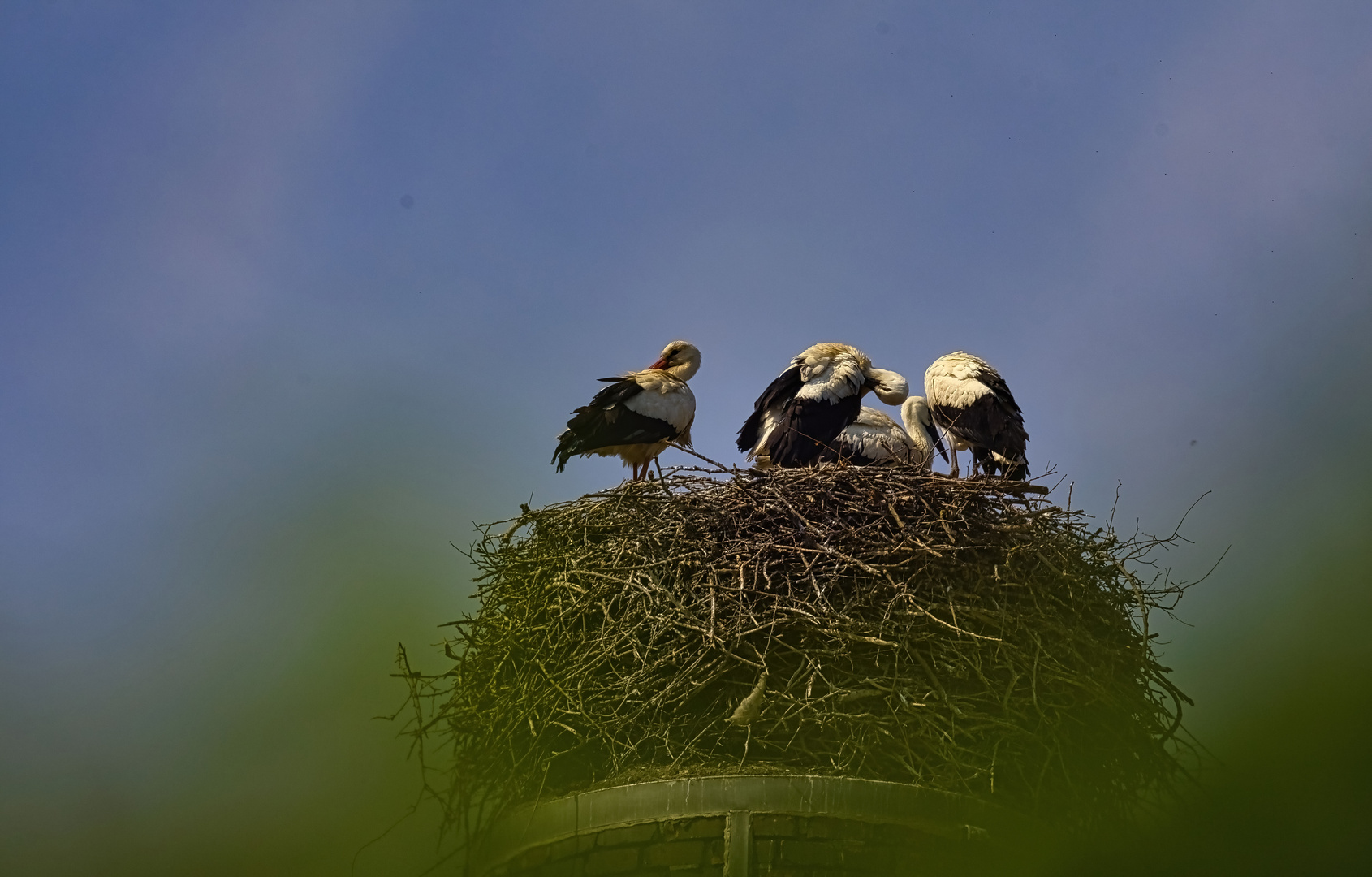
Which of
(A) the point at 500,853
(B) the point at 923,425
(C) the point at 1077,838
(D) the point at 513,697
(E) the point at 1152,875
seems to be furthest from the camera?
(B) the point at 923,425

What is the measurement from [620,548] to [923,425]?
111 inches

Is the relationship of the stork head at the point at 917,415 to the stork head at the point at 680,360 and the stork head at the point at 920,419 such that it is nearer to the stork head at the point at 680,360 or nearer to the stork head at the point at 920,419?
the stork head at the point at 920,419

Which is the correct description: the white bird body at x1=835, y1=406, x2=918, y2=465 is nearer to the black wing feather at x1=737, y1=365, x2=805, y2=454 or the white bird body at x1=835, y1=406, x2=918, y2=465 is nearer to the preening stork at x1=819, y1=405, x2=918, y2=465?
the preening stork at x1=819, y1=405, x2=918, y2=465

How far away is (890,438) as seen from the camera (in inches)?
299

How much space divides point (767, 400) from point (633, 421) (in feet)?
3.02

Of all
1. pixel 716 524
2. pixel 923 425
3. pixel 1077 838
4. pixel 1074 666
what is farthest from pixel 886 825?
pixel 923 425

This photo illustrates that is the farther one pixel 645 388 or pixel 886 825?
pixel 645 388

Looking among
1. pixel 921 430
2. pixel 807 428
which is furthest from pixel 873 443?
pixel 921 430

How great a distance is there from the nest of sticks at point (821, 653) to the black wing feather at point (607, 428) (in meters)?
1.55

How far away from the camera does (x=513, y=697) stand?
5930mm

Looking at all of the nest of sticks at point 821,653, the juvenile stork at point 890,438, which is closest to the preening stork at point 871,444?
the juvenile stork at point 890,438

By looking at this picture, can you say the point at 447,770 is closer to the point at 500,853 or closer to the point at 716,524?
the point at 500,853

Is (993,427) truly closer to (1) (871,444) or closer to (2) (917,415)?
(2) (917,415)

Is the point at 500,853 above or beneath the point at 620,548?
beneath
